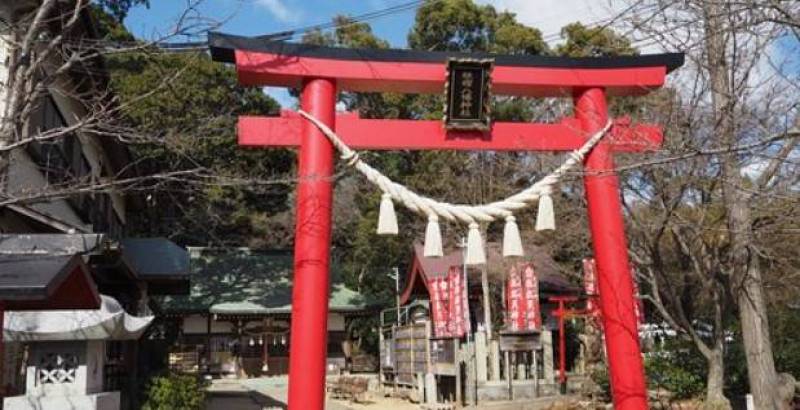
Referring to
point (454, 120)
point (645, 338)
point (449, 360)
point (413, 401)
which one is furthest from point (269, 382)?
point (454, 120)

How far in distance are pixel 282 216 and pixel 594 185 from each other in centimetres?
2907

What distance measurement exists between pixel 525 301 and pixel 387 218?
1004 centimetres

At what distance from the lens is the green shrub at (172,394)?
43.0 ft

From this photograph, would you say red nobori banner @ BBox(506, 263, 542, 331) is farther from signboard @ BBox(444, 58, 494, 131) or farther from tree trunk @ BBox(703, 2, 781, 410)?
signboard @ BBox(444, 58, 494, 131)

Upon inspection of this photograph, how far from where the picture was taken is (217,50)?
813 centimetres

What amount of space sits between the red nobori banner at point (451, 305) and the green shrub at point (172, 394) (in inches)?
262

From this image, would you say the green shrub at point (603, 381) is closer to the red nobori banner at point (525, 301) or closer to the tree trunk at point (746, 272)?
the red nobori banner at point (525, 301)

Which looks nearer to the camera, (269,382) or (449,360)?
(449,360)

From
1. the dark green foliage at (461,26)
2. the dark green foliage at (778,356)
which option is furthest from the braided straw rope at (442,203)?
the dark green foliage at (461,26)

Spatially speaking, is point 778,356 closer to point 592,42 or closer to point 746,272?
point 746,272

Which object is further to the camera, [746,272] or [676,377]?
[676,377]

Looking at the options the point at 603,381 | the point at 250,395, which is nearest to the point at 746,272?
the point at 603,381

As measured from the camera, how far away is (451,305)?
60.5ft

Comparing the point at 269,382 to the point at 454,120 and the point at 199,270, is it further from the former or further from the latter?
the point at 454,120
